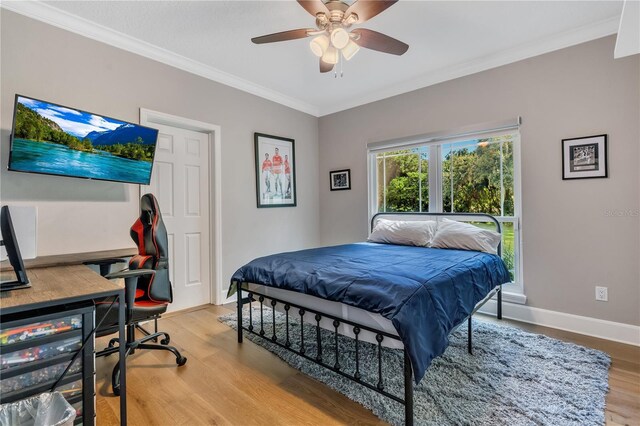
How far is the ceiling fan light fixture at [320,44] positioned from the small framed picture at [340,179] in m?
2.34

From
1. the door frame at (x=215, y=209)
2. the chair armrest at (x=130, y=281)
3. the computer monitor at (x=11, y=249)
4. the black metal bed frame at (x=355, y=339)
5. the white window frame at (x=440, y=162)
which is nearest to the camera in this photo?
the computer monitor at (x=11, y=249)

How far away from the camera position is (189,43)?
9.40 ft

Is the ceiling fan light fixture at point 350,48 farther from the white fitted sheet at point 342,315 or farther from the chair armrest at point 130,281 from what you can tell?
the chair armrest at point 130,281

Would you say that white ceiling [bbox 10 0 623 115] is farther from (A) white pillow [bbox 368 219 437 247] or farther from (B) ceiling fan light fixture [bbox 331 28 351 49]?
(A) white pillow [bbox 368 219 437 247]

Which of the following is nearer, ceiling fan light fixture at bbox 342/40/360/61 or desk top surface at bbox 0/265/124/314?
desk top surface at bbox 0/265/124/314

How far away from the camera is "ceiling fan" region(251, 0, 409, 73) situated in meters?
1.88

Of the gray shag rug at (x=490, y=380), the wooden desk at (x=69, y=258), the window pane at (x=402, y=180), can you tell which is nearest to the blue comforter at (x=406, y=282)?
the gray shag rug at (x=490, y=380)

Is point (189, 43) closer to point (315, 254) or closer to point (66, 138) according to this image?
point (66, 138)

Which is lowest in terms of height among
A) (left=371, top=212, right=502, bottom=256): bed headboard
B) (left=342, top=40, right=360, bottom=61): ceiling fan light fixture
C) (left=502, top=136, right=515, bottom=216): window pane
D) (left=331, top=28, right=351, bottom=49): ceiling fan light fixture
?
(left=371, top=212, right=502, bottom=256): bed headboard

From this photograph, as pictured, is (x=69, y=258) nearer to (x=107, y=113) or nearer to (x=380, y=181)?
(x=107, y=113)

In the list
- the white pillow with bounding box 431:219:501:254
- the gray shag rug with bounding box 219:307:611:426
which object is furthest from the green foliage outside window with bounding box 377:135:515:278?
the gray shag rug with bounding box 219:307:611:426

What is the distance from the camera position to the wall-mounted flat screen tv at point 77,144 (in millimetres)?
2107

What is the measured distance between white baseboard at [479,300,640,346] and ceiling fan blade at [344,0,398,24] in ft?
9.59

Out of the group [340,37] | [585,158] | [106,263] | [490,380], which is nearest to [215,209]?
[106,263]
